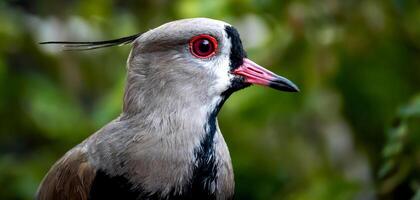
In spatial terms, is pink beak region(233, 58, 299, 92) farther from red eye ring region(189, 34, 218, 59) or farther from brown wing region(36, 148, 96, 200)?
brown wing region(36, 148, 96, 200)

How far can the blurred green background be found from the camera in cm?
636

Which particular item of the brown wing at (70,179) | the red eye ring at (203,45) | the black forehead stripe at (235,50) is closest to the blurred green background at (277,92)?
the black forehead stripe at (235,50)

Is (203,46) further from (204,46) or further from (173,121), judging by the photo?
A: (173,121)

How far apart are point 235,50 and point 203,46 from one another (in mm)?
→ 133

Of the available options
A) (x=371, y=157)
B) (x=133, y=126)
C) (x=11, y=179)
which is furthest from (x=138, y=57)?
(x=11, y=179)

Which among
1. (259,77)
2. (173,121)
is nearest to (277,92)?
(259,77)

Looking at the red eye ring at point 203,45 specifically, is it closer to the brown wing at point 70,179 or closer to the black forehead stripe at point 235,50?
the black forehead stripe at point 235,50

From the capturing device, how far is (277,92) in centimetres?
658

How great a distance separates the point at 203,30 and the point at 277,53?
1856mm

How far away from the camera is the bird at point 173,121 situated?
452 cm

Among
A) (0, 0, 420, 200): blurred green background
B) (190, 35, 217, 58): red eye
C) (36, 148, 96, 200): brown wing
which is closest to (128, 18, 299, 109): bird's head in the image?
(190, 35, 217, 58): red eye

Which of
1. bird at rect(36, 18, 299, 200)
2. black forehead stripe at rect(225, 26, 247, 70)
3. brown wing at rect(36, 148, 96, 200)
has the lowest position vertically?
brown wing at rect(36, 148, 96, 200)

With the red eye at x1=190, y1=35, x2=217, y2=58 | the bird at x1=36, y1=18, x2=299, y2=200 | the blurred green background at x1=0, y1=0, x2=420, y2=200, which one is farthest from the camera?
the blurred green background at x1=0, y1=0, x2=420, y2=200

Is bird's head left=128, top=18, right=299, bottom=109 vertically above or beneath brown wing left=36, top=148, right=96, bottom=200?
above
